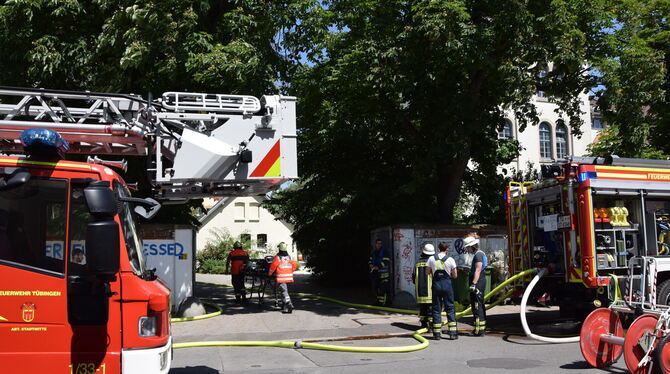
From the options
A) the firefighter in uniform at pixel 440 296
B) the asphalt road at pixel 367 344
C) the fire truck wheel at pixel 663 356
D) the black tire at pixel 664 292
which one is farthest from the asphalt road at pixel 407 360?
the black tire at pixel 664 292

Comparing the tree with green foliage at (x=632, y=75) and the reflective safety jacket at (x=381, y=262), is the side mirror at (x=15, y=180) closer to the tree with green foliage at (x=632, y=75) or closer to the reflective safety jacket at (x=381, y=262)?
the reflective safety jacket at (x=381, y=262)

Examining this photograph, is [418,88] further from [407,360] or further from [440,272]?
[407,360]

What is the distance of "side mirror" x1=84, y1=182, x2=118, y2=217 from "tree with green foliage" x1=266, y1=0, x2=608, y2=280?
943 centimetres

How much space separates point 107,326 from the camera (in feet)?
16.3

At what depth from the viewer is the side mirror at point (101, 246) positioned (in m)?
4.55

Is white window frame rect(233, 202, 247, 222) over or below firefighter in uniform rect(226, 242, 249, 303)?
over

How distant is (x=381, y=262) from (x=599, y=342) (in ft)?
27.1

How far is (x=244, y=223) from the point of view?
44938 millimetres

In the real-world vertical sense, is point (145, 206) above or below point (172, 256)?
above

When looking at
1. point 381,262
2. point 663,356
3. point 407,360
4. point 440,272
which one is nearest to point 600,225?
Answer: point 440,272

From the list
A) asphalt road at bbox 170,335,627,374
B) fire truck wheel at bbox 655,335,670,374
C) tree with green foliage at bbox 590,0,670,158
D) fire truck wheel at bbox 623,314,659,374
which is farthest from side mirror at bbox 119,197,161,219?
tree with green foliage at bbox 590,0,670,158

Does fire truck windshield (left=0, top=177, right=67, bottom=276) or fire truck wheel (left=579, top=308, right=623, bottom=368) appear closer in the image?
fire truck windshield (left=0, top=177, right=67, bottom=276)

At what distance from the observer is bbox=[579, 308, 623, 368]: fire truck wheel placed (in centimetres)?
756

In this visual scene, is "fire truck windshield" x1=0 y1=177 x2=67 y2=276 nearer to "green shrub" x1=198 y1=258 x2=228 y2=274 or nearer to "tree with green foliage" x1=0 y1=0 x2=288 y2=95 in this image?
"tree with green foliage" x1=0 y1=0 x2=288 y2=95
